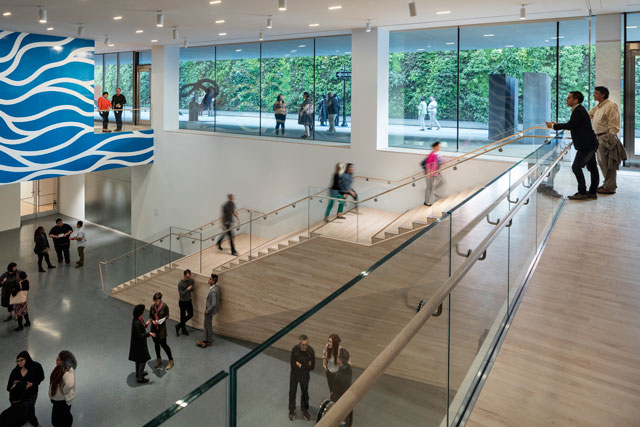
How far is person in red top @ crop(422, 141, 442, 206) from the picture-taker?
12.4 meters

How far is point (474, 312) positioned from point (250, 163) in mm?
14255

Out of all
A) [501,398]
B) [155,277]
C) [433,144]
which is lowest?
[155,277]

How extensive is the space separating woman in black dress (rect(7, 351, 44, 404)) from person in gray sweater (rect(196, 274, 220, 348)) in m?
3.84

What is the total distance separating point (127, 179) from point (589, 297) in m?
18.6

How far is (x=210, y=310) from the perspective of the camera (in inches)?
438

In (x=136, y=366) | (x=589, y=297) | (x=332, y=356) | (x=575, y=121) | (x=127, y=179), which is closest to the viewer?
(x=332, y=356)

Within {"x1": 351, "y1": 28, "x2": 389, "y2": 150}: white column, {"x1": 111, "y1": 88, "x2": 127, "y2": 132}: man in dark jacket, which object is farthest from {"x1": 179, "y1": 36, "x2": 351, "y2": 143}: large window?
{"x1": 111, "y1": 88, "x2": 127, "y2": 132}: man in dark jacket

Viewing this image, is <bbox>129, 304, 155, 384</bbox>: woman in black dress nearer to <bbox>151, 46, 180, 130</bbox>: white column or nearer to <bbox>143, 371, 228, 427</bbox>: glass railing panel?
<bbox>143, 371, 228, 427</bbox>: glass railing panel

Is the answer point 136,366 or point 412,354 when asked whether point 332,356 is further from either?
point 136,366

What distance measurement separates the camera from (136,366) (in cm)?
919

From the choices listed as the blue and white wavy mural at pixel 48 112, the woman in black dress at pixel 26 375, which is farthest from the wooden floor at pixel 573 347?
→ the blue and white wavy mural at pixel 48 112

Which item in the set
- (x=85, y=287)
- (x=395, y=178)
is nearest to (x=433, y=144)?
(x=395, y=178)

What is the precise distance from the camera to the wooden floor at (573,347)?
9.34 ft

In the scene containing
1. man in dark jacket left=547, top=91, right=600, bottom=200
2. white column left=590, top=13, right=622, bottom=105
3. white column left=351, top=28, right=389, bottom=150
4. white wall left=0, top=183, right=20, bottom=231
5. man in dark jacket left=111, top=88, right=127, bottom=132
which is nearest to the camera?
man in dark jacket left=547, top=91, right=600, bottom=200
